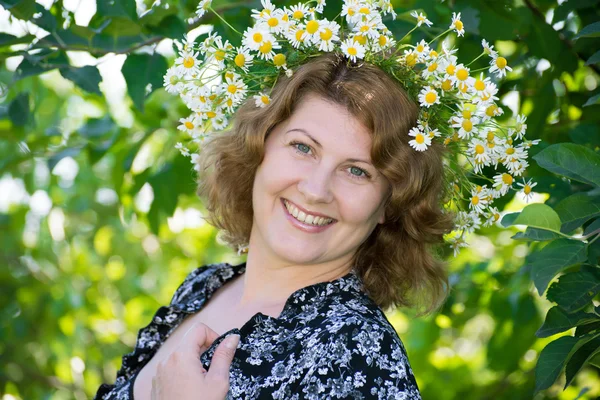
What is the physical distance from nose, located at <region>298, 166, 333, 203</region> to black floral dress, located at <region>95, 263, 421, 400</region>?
218 mm

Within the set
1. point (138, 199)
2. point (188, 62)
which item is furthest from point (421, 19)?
point (138, 199)

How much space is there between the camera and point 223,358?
1.64 metres

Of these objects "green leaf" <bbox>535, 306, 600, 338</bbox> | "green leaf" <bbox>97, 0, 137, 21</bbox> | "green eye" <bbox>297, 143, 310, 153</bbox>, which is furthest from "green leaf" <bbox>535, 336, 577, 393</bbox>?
"green leaf" <bbox>97, 0, 137, 21</bbox>

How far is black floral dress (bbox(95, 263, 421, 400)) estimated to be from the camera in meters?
1.52

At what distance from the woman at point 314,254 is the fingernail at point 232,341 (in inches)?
0.6

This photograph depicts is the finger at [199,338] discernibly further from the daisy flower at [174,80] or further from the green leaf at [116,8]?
the green leaf at [116,8]

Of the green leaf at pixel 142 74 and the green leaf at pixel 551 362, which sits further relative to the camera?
the green leaf at pixel 142 74

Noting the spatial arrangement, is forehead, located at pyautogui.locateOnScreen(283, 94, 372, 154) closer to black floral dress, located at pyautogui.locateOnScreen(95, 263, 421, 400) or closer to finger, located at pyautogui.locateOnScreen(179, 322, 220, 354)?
black floral dress, located at pyautogui.locateOnScreen(95, 263, 421, 400)

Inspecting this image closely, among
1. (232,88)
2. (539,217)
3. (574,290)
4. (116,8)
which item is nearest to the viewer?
(539,217)

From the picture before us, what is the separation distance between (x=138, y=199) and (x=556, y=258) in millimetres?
2153

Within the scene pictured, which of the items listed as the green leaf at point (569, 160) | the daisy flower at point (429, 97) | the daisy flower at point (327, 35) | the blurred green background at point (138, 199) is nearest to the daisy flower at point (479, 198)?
the blurred green background at point (138, 199)

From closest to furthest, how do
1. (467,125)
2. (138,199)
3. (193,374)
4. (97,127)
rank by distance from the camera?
(193,374) < (467,125) < (97,127) < (138,199)

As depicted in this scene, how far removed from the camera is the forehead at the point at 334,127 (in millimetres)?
1771

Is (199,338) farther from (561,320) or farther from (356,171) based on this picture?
(561,320)
